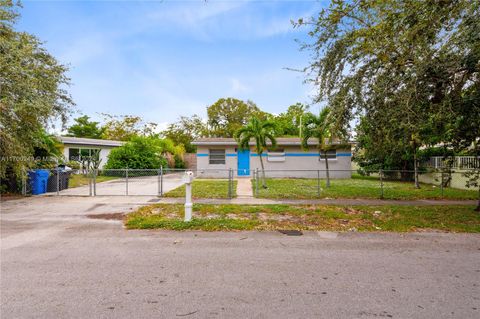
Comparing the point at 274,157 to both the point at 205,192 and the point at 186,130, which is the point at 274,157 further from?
the point at 186,130

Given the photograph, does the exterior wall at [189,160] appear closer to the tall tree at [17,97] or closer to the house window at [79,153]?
the house window at [79,153]

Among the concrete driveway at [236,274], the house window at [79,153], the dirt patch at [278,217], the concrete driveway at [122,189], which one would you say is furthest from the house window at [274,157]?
the house window at [79,153]

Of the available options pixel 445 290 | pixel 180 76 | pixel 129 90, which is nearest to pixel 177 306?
pixel 445 290

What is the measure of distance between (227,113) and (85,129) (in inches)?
1001

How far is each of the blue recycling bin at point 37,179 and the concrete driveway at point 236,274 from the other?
21.5 feet

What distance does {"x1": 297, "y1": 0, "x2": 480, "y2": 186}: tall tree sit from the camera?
17.9 ft

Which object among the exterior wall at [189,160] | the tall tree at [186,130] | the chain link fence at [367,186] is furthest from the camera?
the tall tree at [186,130]

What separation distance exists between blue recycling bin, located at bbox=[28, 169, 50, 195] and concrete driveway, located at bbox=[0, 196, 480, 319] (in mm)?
6539

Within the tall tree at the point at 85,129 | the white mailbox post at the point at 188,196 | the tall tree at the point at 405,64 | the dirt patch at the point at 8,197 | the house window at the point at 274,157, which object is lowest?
the dirt patch at the point at 8,197

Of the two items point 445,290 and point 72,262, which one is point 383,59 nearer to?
point 445,290

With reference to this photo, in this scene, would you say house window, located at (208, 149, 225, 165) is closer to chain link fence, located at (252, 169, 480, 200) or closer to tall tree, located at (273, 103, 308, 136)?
chain link fence, located at (252, 169, 480, 200)

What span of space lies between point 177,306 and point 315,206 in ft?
21.6

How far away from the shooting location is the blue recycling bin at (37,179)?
11227mm

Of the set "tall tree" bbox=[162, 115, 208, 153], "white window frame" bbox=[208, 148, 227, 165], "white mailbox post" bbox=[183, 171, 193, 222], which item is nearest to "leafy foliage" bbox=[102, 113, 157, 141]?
"tall tree" bbox=[162, 115, 208, 153]
